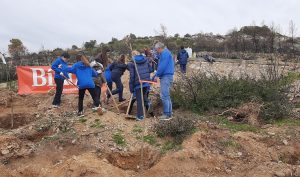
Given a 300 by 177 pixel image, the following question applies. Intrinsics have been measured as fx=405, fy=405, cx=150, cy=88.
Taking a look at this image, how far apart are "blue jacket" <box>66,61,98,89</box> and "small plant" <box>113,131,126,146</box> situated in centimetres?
173

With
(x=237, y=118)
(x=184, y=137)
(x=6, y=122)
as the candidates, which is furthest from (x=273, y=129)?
(x=6, y=122)

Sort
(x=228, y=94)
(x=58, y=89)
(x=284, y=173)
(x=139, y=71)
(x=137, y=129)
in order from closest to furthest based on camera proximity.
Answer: (x=284, y=173) → (x=137, y=129) → (x=139, y=71) → (x=228, y=94) → (x=58, y=89)

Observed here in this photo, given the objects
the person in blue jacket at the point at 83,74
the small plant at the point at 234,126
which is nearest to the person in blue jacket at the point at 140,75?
the person in blue jacket at the point at 83,74

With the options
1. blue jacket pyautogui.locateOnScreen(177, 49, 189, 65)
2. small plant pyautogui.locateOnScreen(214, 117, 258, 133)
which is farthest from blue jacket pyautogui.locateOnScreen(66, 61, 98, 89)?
blue jacket pyautogui.locateOnScreen(177, 49, 189, 65)

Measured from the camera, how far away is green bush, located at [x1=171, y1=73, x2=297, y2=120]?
1028 centimetres

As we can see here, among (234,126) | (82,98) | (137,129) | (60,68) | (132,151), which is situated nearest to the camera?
(132,151)

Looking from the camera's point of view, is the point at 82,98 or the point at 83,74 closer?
the point at 83,74

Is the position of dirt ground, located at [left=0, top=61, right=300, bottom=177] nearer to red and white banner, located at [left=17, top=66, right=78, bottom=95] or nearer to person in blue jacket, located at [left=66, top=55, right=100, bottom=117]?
person in blue jacket, located at [left=66, top=55, right=100, bottom=117]

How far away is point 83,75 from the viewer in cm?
961

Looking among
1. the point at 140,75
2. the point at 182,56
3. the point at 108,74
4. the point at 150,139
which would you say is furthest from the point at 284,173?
the point at 182,56

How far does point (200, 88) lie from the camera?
11.0 metres

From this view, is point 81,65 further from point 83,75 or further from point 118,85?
point 118,85

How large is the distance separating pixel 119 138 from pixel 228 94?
3.73 metres

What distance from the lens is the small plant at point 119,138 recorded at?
8.13 meters
